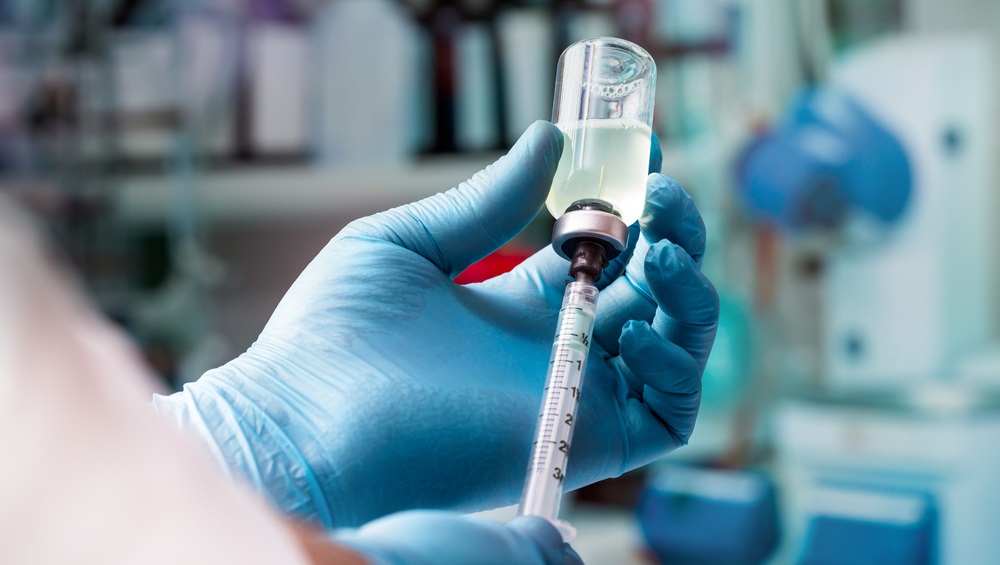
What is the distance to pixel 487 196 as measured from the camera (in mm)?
723

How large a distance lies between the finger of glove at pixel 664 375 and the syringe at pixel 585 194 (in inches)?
1.4

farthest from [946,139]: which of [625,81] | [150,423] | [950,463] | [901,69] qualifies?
[150,423]

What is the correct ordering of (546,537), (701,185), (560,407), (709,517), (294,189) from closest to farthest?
1. (546,537)
2. (560,407)
3. (709,517)
4. (701,185)
5. (294,189)

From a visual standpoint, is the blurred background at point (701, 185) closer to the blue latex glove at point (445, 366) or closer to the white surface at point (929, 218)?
the white surface at point (929, 218)

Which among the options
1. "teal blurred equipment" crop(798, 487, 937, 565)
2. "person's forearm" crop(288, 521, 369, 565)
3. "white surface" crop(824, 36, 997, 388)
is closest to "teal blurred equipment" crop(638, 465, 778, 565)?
"teal blurred equipment" crop(798, 487, 937, 565)

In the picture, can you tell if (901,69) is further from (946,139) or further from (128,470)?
(128,470)

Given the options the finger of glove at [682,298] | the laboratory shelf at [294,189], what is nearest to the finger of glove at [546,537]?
the finger of glove at [682,298]

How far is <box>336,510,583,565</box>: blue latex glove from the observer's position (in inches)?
17.0

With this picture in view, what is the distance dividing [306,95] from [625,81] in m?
1.88

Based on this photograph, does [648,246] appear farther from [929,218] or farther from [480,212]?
[929,218]

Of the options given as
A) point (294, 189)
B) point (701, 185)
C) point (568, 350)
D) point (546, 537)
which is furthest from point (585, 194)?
point (294, 189)

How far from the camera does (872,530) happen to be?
5.80 ft

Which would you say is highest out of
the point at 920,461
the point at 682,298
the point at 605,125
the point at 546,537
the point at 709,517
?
the point at 605,125

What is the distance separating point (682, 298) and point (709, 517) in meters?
1.41
